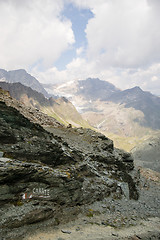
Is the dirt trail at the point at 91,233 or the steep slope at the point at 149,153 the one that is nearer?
the dirt trail at the point at 91,233

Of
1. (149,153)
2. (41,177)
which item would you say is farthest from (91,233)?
(149,153)

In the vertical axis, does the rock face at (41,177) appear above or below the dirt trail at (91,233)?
above

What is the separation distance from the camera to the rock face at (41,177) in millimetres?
13094

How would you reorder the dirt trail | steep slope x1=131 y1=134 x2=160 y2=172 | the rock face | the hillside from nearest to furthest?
the dirt trail → the hillside → the rock face → steep slope x1=131 y1=134 x2=160 y2=172

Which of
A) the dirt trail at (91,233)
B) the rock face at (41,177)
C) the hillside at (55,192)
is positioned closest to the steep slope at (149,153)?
the rock face at (41,177)

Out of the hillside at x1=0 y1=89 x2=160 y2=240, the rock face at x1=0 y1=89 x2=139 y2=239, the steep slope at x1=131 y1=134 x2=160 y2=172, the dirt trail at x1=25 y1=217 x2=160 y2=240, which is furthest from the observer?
the steep slope at x1=131 y1=134 x2=160 y2=172

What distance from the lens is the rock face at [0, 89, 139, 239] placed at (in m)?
13.1

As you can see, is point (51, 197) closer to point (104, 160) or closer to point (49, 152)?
point (49, 152)

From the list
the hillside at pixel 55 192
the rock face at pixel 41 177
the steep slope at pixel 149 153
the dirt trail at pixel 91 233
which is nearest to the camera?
the dirt trail at pixel 91 233

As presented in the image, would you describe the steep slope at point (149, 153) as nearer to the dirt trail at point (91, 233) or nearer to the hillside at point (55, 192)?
the hillside at point (55, 192)

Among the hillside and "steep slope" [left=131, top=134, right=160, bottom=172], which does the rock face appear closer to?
the hillside

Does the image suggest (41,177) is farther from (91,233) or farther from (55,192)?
(91,233)

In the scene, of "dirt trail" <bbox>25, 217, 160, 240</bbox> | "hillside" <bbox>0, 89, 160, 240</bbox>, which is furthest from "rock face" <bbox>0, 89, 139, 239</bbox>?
"dirt trail" <bbox>25, 217, 160, 240</bbox>

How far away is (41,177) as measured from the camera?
15836mm
